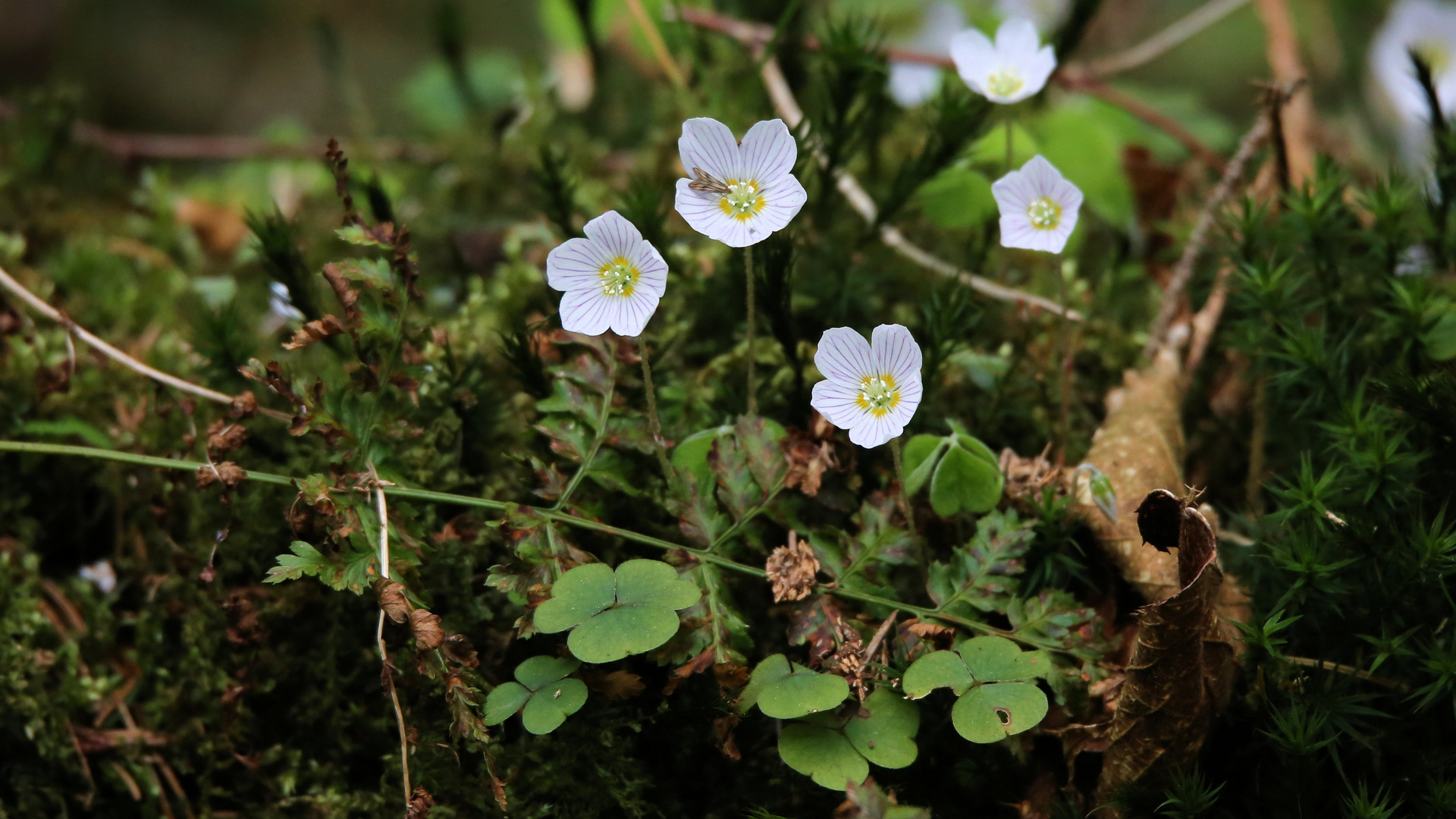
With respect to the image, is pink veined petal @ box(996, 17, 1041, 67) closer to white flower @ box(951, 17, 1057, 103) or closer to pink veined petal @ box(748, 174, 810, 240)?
white flower @ box(951, 17, 1057, 103)

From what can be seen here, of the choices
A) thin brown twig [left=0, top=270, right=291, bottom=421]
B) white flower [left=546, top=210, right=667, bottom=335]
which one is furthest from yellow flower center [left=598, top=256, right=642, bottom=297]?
thin brown twig [left=0, top=270, right=291, bottom=421]

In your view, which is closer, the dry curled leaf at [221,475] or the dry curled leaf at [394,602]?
the dry curled leaf at [394,602]

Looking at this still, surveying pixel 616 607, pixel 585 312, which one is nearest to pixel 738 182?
pixel 585 312

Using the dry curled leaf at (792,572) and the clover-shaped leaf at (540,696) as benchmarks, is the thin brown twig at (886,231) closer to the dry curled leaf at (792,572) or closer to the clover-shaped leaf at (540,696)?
the dry curled leaf at (792,572)

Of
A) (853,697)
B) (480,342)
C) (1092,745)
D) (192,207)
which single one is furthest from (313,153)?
(1092,745)

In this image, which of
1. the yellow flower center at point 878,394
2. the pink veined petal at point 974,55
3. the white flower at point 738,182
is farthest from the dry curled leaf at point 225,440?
the pink veined petal at point 974,55

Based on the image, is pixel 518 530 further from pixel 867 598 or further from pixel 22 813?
pixel 22 813

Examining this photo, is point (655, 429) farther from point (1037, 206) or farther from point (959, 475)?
point (1037, 206)
